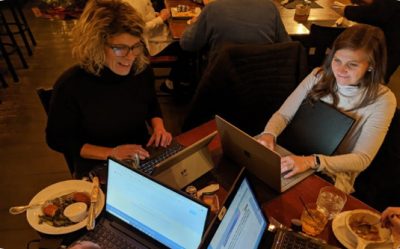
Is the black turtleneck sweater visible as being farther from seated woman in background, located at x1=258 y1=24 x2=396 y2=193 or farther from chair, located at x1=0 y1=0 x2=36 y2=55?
chair, located at x1=0 y1=0 x2=36 y2=55

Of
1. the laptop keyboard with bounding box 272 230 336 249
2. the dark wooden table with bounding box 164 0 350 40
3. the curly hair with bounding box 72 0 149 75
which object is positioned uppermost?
the curly hair with bounding box 72 0 149 75

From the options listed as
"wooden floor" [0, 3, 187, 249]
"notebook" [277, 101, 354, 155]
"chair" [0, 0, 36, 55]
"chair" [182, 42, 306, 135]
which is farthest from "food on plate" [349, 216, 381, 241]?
"chair" [0, 0, 36, 55]

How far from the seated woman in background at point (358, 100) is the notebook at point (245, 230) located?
39 centimetres

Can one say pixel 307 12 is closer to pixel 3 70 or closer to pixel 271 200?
pixel 271 200

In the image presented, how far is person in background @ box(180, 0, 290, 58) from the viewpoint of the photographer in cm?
234

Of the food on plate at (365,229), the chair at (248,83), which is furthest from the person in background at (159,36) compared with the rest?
the food on plate at (365,229)

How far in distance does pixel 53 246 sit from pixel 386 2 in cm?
308

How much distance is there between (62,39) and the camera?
4.68 metres

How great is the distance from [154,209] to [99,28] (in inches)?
33.0

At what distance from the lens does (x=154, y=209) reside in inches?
39.8

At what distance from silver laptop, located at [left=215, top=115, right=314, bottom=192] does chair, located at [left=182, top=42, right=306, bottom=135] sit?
26.2 inches

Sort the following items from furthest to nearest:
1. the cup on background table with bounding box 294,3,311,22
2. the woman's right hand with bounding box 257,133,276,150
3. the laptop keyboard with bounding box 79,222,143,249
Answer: the cup on background table with bounding box 294,3,311,22
the woman's right hand with bounding box 257,133,276,150
the laptop keyboard with bounding box 79,222,143,249

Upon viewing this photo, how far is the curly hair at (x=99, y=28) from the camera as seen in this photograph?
4.75ft

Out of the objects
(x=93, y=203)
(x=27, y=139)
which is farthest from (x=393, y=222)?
(x=27, y=139)
